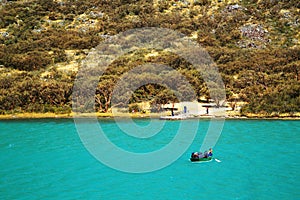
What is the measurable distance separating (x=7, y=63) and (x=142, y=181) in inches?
3369

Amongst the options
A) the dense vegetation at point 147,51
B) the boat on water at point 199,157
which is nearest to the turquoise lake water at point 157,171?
the boat on water at point 199,157

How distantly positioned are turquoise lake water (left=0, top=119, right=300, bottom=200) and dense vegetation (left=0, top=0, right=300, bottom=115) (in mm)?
23364

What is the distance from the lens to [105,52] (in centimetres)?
11950

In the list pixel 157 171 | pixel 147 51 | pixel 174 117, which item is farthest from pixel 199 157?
pixel 147 51

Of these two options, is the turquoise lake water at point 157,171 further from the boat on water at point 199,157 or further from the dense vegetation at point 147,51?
the dense vegetation at point 147,51

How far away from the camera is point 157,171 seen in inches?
1681

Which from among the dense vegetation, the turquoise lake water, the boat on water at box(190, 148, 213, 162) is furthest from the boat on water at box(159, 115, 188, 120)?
the boat on water at box(190, 148, 213, 162)

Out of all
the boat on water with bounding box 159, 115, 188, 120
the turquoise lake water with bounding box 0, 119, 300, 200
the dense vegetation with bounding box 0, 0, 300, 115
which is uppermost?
the dense vegetation with bounding box 0, 0, 300, 115

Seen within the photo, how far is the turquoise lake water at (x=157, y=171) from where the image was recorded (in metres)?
35.9

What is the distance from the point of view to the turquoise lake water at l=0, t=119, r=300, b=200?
118ft

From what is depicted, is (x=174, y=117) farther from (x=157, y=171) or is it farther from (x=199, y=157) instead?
(x=157, y=171)

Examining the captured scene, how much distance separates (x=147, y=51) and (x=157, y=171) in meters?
79.8

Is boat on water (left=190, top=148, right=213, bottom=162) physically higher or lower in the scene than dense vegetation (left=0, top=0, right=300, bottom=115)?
lower

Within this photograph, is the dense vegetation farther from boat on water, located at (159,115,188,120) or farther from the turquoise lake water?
the turquoise lake water
